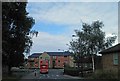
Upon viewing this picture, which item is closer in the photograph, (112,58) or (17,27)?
(17,27)

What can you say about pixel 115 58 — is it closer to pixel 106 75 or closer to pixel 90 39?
pixel 106 75

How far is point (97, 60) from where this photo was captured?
7581 centimetres

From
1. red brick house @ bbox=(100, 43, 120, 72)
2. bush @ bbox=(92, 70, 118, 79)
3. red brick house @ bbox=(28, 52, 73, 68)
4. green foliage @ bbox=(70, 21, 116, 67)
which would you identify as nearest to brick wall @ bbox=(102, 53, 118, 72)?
red brick house @ bbox=(100, 43, 120, 72)

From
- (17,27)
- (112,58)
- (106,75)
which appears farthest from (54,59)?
(106,75)

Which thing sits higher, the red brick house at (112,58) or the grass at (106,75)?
the red brick house at (112,58)

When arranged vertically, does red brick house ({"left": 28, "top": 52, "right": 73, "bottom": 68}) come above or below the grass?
above

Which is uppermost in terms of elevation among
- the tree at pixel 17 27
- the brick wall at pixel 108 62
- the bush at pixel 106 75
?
the tree at pixel 17 27

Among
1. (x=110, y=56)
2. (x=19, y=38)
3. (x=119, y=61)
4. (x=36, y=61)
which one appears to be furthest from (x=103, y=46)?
(x=36, y=61)

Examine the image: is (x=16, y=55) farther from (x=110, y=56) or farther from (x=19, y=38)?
(x=110, y=56)

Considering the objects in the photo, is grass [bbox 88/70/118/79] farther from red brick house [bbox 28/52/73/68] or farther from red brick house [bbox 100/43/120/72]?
red brick house [bbox 28/52/73/68]

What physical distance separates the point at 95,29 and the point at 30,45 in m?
18.0

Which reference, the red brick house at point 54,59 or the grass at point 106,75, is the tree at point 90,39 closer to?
the grass at point 106,75

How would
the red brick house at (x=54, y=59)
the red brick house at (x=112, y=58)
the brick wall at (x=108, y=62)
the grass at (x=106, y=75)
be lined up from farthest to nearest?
the red brick house at (x=54, y=59) → the brick wall at (x=108, y=62) → the red brick house at (x=112, y=58) → the grass at (x=106, y=75)

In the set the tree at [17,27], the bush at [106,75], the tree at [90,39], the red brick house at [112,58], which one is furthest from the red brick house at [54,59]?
the bush at [106,75]
